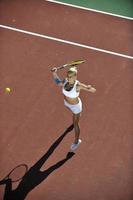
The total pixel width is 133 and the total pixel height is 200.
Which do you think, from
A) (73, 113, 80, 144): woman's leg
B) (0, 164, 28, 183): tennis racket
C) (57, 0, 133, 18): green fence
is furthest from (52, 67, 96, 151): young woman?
(57, 0, 133, 18): green fence

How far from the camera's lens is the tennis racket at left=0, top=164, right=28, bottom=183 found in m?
9.64

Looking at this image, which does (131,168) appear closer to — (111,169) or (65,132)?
(111,169)

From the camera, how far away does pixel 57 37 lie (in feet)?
42.3

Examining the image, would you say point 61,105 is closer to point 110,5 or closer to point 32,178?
point 32,178

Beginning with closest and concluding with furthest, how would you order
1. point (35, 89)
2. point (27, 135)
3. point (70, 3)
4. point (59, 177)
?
point (59, 177)
point (27, 135)
point (35, 89)
point (70, 3)

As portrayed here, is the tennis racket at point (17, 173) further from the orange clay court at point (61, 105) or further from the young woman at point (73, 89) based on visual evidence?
the young woman at point (73, 89)

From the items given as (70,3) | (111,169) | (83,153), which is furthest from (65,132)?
(70,3)

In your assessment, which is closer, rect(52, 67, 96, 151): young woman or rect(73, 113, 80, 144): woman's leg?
rect(52, 67, 96, 151): young woman

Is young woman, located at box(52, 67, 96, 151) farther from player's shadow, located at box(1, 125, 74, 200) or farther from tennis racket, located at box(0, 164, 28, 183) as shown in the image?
tennis racket, located at box(0, 164, 28, 183)

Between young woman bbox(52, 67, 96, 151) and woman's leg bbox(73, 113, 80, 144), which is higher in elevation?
young woman bbox(52, 67, 96, 151)

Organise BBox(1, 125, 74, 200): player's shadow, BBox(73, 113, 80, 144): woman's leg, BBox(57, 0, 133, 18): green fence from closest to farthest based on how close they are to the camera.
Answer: BBox(1, 125, 74, 200): player's shadow → BBox(73, 113, 80, 144): woman's leg → BBox(57, 0, 133, 18): green fence

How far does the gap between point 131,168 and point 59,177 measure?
164 centimetres

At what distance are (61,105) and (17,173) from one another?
2261 mm

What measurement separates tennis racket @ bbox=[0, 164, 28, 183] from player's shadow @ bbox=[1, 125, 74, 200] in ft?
0.23
